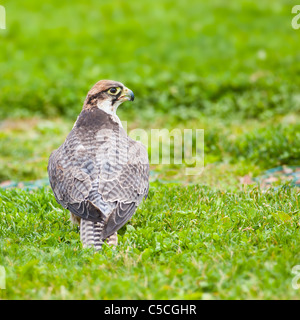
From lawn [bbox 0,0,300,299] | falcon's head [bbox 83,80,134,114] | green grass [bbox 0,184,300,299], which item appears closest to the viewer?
green grass [bbox 0,184,300,299]

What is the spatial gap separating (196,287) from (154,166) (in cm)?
458

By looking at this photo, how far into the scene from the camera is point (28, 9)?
1989cm

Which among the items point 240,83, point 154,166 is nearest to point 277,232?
point 154,166

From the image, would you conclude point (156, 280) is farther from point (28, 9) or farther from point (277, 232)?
point (28, 9)

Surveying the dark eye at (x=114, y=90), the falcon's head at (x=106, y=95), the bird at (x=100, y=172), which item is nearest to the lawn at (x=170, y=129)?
the bird at (x=100, y=172)

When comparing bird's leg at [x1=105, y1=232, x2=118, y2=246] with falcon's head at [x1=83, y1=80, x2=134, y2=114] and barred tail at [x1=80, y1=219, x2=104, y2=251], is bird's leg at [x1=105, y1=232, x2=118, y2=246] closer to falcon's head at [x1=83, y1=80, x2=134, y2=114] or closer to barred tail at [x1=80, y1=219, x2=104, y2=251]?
barred tail at [x1=80, y1=219, x2=104, y2=251]

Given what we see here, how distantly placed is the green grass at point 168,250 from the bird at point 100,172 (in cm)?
25

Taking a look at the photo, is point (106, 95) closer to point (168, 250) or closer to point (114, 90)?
point (114, 90)

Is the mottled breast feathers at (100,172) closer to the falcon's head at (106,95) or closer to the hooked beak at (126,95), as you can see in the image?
the falcon's head at (106,95)

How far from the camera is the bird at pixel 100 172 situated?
5691 millimetres

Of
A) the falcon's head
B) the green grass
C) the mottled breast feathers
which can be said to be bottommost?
the green grass

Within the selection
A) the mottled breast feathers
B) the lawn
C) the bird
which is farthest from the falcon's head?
the lawn

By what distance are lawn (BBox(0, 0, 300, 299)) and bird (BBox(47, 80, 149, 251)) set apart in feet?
0.87

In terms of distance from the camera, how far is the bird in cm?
569
